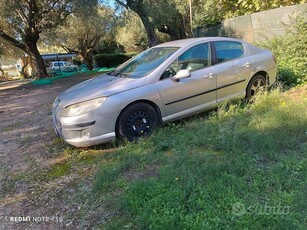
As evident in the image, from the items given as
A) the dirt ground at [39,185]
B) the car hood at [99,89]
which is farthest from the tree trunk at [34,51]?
the car hood at [99,89]

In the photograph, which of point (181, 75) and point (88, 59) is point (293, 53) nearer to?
point (181, 75)

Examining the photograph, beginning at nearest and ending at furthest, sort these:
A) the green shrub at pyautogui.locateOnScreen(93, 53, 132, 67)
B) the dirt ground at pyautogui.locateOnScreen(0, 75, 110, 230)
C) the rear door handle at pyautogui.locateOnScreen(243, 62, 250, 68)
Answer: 1. the dirt ground at pyautogui.locateOnScreen(0, 75, 110, 230)
2. the rear door handle at pyautogui.locateOnScreen(243, 62, 250, 68)
3. the green shrub at pyautogui.locateOnScreen(93, 53, 132, 67)

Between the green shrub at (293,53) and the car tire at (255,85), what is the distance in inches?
44.6

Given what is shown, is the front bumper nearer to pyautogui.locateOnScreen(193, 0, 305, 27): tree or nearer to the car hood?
the car hood

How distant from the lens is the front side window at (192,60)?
183 inches

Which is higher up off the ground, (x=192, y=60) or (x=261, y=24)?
(x=261, y=24)

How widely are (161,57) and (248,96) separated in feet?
6.59

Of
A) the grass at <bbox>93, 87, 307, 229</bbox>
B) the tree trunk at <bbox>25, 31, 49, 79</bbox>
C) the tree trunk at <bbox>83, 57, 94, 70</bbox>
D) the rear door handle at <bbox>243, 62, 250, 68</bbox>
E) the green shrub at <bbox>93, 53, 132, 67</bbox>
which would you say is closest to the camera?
the grass at <bbox>93, 87, 307, 229</bbox>

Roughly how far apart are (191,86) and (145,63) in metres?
0.94

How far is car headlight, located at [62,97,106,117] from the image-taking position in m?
4.03

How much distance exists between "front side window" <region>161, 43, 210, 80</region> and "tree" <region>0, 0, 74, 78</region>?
12.2 m

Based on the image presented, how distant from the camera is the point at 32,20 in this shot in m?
15.7

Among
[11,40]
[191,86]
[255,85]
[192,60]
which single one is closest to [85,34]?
[11,40]

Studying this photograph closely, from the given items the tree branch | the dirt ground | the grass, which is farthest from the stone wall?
the tree branch
